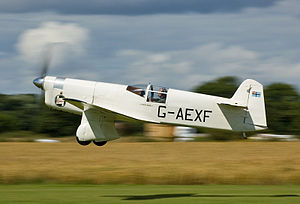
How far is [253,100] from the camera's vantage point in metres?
15.6

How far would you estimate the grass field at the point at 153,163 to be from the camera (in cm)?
2366

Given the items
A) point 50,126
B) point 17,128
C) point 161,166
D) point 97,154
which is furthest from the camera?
point 17,128

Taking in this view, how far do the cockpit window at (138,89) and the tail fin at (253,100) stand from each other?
98.7 inches

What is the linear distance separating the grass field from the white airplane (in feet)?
27.6

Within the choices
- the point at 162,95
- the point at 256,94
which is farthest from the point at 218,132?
the point at 162,95

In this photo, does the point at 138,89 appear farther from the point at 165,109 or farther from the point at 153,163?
the point at 153,163

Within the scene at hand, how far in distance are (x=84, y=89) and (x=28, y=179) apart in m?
9.03

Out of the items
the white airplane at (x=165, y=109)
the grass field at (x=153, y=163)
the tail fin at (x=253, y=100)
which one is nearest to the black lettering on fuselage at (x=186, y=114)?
the white airplane at (x=165, y=109)

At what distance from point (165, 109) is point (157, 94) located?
468 mm

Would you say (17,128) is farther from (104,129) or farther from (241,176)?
(104,129)

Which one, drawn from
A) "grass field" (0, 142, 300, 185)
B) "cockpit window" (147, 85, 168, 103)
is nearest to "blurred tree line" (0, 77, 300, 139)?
"grass field" (0, 142, 300, 185)
